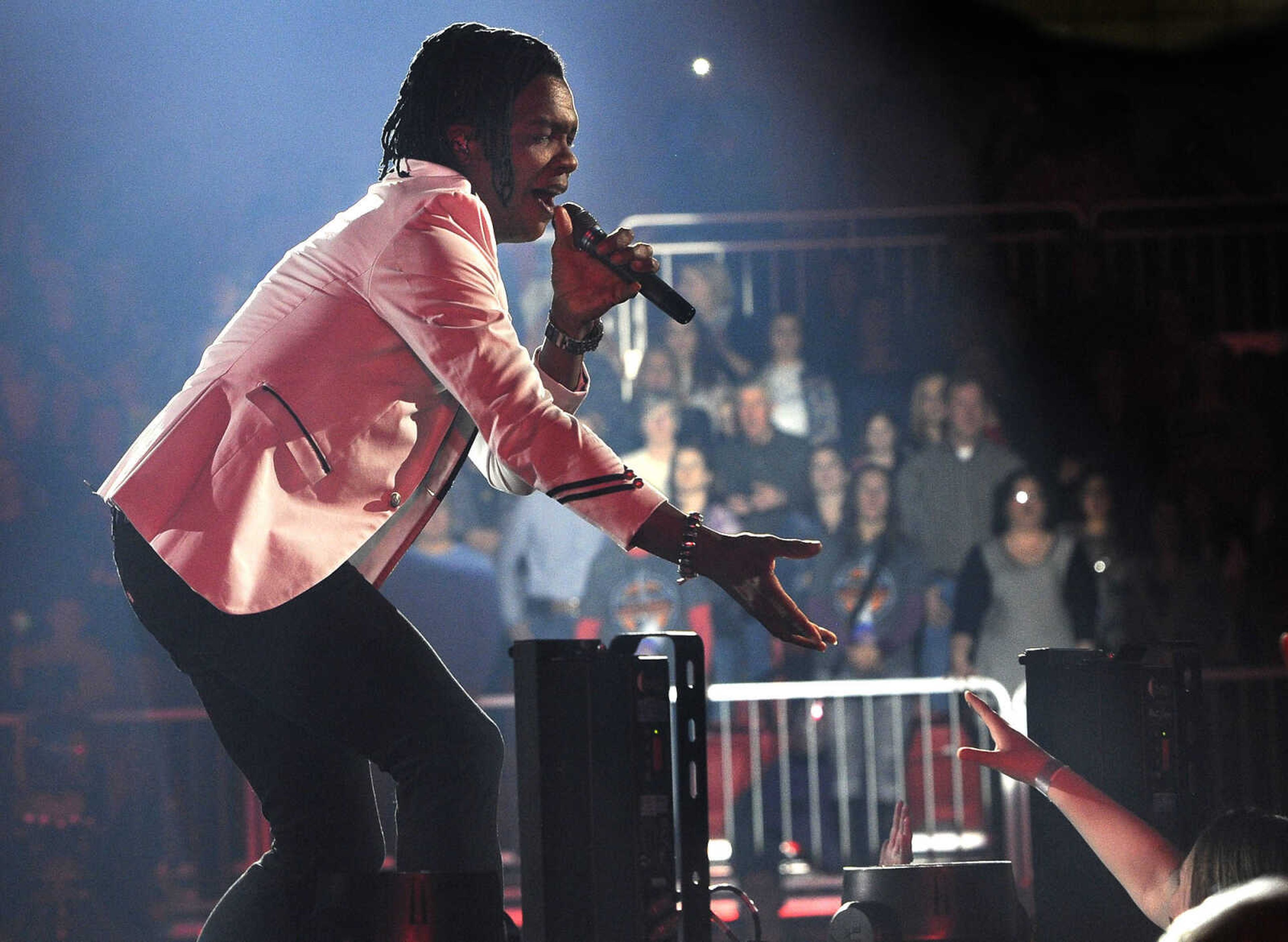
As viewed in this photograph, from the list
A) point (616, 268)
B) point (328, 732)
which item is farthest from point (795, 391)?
point (328, 732)

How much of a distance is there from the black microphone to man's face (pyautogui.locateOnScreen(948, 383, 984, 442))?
4.00m

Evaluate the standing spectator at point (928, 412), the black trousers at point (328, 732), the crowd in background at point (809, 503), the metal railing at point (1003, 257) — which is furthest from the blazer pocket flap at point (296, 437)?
the metal railing at point (1003, 257)

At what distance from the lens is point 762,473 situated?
236 inches

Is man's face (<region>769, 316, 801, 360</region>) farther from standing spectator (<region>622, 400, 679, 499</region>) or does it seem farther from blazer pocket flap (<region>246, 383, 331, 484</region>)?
blazer pocket flap (<region>246, 383, 331, 484</region>)

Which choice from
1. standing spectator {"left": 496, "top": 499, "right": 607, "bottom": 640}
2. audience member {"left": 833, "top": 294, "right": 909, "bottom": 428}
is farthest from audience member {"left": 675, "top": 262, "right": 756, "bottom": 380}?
standing spectator {"left": 496, "top": 499, "right": 607, "bottom": 640}

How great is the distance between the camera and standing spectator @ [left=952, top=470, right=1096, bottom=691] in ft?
18.6

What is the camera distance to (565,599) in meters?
5.86

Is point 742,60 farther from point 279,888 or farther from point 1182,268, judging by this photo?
point 279,888

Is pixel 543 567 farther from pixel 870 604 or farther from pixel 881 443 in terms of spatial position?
pixel 881 443

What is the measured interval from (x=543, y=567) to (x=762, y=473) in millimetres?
935

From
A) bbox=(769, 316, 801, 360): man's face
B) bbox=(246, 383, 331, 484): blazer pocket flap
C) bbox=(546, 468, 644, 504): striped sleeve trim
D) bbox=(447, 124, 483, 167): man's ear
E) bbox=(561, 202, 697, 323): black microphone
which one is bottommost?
bbox=(546, 468, 644, 504): striped sleeve trim

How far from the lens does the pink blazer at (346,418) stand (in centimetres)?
202

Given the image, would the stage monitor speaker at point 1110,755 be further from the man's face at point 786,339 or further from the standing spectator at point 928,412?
the man's face at point 786,339

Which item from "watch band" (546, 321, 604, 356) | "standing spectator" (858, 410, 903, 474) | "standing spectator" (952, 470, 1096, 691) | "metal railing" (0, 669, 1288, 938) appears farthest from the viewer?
"standing spectator" (858, 410, 903, 474)
